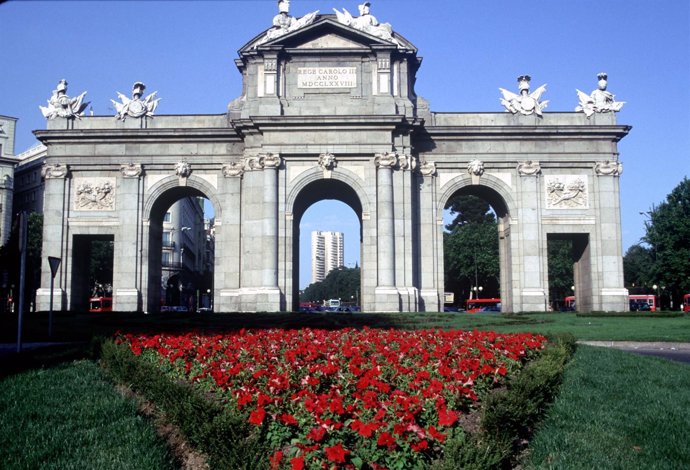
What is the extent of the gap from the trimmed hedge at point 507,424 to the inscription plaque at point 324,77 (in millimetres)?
33028

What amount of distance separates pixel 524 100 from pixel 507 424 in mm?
39612

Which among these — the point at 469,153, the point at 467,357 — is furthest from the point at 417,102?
the point at 467,357

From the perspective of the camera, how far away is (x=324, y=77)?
45.3m

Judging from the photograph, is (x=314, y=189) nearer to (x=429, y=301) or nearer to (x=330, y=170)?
(x=330, y=170)

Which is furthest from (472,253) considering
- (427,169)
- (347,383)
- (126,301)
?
(347,383)

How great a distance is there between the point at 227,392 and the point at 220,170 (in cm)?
3480

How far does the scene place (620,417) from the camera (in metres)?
11.5

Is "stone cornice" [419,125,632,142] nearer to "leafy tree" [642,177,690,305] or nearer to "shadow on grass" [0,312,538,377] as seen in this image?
"shadow on grass" [0,312,538,377]

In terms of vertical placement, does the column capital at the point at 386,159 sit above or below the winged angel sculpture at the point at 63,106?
below

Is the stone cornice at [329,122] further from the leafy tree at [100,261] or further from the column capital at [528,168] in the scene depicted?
the leafy tree at [100,261]

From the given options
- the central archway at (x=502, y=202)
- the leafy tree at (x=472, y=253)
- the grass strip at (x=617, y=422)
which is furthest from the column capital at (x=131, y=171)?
the leafy tree at (x=472, y=253)

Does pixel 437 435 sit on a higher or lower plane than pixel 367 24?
lower

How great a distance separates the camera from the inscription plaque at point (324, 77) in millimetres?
45156

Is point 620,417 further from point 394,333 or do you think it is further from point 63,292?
point 63,292
